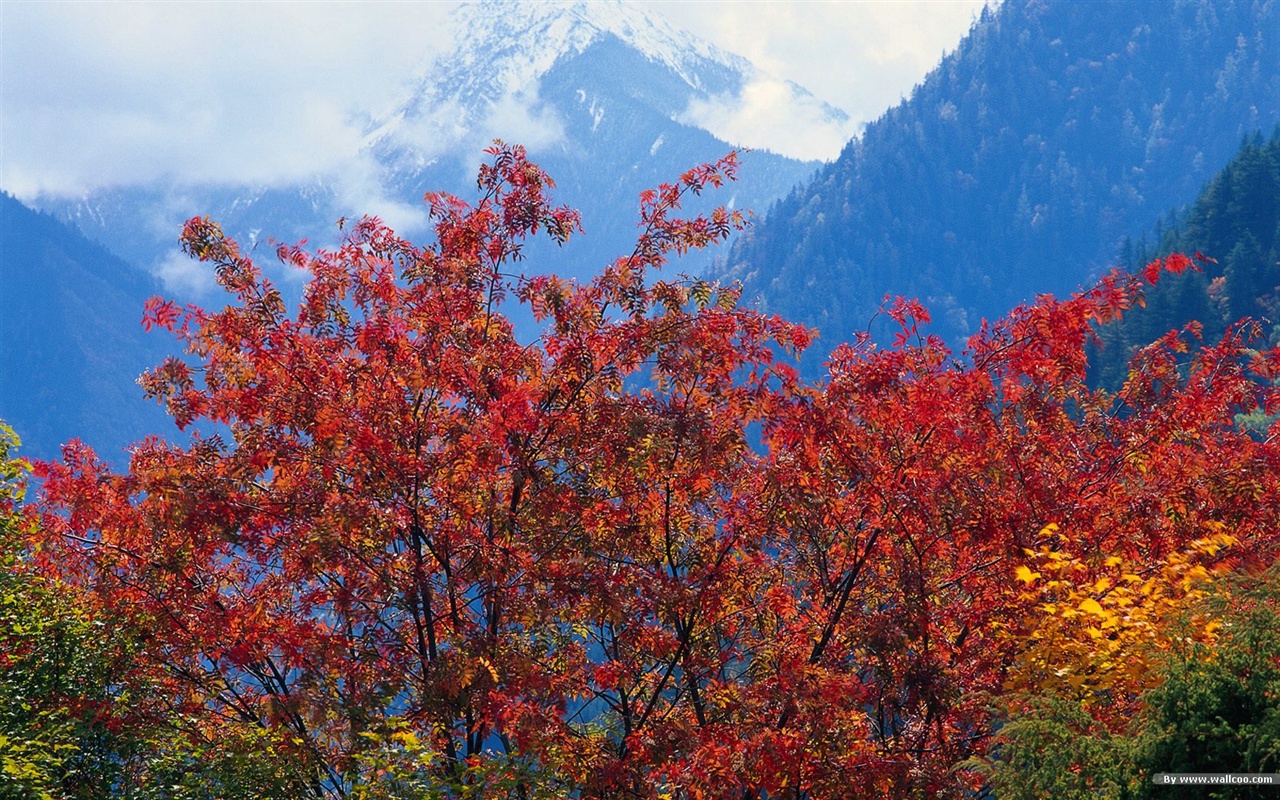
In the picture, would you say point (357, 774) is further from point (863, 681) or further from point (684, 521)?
point (863, 681)

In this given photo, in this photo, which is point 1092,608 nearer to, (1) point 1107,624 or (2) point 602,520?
(1) point 1107,624

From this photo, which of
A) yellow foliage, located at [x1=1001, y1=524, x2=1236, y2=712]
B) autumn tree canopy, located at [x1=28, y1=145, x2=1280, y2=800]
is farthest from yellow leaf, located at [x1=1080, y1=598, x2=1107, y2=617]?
autumn tree canopy, located at [x1=28, y1=145, x2=1280, y2=800]

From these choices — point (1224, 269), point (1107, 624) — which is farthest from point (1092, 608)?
point (1224, 269)

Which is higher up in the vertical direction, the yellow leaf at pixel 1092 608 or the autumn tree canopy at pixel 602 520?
the autumn tree canopy at pixel 602 520

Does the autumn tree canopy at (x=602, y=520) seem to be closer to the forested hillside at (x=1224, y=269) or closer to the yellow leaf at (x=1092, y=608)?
the yellow leaf at (x=1092, y=608)

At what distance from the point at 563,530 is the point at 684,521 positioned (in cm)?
138

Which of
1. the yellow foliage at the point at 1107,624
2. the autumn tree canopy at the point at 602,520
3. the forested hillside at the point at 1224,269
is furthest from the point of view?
the forested hillside at the point at 1224,269

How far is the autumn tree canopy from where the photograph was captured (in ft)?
32.4

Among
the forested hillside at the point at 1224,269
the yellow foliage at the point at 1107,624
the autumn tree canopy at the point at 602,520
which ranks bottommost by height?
the yellow foliage at the point at 1107,624

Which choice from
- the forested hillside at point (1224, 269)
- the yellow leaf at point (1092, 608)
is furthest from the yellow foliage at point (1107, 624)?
the forested hillside at point (1224, 269)

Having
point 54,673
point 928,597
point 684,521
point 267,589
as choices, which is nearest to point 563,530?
point 684,521

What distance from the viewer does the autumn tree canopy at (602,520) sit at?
988cm

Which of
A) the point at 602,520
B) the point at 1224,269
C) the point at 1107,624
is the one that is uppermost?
the point at 1224,269

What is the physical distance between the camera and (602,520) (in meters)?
10.9
